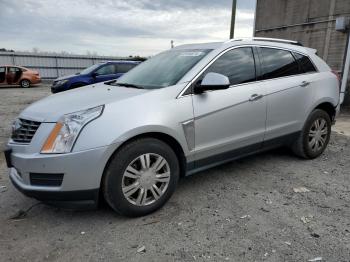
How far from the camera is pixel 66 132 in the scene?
2.54 metres

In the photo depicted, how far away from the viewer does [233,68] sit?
3527 mm

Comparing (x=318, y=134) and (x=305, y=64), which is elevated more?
(x=305, y=64)

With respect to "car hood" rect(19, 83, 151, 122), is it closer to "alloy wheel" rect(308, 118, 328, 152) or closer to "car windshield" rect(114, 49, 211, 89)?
"car windshield" rect(114, 49, 211, 89)

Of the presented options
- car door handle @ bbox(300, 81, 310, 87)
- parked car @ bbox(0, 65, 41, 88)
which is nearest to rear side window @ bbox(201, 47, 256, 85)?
car door handle @ bbox(300, 81, 310, 87)

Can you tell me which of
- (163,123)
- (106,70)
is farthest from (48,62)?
(163,123)

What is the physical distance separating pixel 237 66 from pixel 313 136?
1759mm

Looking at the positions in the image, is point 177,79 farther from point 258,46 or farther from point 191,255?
point 191,255

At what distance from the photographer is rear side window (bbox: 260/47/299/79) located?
3.82 meters

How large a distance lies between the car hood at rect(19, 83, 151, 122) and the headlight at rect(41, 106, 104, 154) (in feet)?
0.27

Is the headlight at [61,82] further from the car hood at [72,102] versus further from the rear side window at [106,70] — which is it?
the car hood at [72,102]

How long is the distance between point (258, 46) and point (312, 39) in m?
8.59

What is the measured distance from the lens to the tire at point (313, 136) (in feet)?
14.1

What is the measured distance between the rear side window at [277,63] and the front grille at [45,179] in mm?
2620

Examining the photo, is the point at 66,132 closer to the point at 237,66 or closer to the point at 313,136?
the point at 237,66
